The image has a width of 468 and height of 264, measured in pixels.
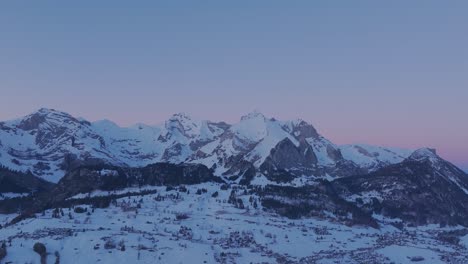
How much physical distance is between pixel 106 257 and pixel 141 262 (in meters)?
11.4

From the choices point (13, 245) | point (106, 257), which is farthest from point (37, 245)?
point (106, 257)

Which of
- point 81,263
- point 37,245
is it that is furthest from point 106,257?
point 37,245

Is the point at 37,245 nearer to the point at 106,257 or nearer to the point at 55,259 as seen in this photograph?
the point at 55,259

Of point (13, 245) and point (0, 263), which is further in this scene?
point (13, 245)

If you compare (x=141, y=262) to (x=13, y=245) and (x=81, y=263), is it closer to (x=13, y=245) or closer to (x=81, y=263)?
(x=81, y=263)

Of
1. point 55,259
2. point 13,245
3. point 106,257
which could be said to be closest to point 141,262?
point 106,257

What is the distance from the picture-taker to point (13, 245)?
19825 cm

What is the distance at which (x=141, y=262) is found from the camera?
198250mm

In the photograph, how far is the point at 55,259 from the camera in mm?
191250

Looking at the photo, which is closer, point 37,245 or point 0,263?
point 0,263

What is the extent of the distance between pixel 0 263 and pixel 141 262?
42664 mm

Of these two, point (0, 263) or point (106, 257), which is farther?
point (106, 257)

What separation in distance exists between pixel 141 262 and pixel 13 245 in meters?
41.6

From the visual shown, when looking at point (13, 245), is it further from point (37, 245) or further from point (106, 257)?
point (106, 257)
